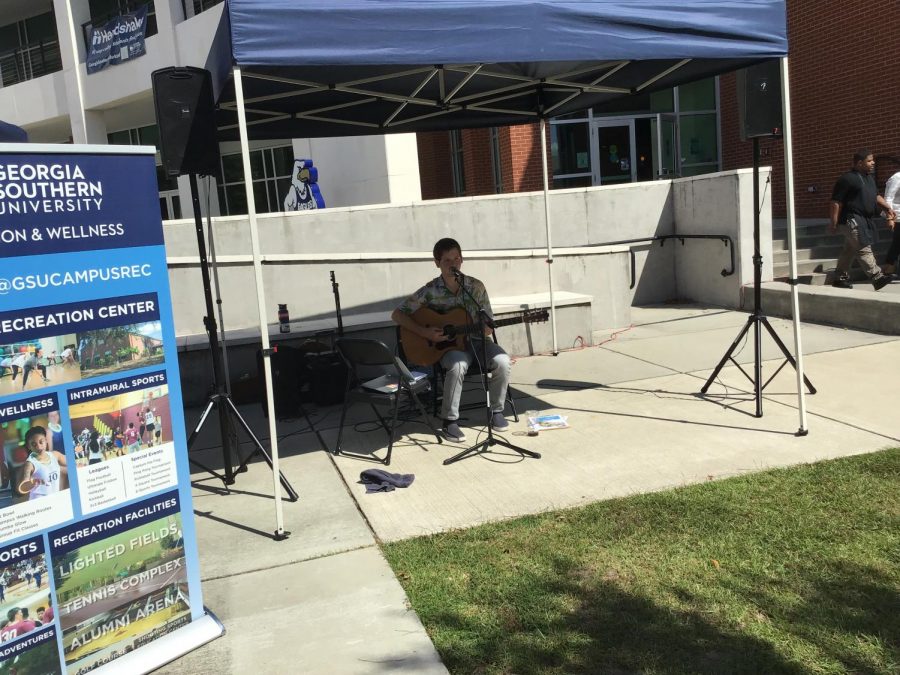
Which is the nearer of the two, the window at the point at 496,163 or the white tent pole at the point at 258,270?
the white tent pole at the point at 258,270

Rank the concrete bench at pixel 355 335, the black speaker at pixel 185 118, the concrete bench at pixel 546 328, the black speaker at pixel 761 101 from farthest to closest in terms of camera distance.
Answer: the concrete bench at pixel 546 328, the concrete bench at pixel 355 335, the black speaker at pixel 761 101, the black speaker at pixel 185 118

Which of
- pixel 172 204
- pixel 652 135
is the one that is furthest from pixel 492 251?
pixel 172 204

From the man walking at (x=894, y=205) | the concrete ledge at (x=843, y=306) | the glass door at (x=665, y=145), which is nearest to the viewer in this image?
the concrete ledge at (x=843, y=306)

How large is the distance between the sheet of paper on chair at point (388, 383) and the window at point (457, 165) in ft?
41.2

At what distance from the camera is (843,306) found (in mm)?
8867

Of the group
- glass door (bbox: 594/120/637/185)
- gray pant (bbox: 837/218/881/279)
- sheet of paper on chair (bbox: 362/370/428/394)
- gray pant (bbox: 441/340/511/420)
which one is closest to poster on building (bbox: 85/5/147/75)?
glass door (bbox: 594/120/637/185)

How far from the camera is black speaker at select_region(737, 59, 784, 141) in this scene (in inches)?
215

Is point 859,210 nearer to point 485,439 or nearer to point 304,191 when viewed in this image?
point 485,439

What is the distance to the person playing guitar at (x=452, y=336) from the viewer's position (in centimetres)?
586

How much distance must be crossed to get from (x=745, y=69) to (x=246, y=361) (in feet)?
17.7

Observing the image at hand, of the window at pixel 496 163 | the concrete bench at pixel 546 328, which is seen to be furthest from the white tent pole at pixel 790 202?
the window at pixel 496 163

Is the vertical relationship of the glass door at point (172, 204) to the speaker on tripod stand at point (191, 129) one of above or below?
above

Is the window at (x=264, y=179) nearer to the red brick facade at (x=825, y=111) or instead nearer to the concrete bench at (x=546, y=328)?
the red brick facade at (x=825, y=111)

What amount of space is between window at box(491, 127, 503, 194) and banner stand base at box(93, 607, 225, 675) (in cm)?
1366
